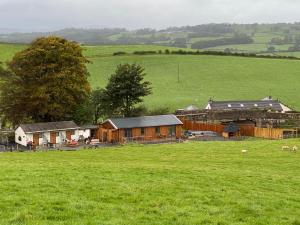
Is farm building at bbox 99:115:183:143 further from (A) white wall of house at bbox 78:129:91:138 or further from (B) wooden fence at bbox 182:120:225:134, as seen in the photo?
(B) wooden fence at bbox 182:120:225:134

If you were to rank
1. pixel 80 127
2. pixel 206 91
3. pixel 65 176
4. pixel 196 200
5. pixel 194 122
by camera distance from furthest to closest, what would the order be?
pixel 206 91 → pixel 194 122 → pixel 80 127 → pixel 65 176 → pixel 196 200

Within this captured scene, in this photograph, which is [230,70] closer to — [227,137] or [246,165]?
[227,137]

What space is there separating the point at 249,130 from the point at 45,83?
2594 cm

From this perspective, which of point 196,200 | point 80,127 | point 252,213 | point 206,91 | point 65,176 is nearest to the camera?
point 252,213

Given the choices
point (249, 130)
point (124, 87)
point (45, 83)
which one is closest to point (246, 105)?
point (249, 130)

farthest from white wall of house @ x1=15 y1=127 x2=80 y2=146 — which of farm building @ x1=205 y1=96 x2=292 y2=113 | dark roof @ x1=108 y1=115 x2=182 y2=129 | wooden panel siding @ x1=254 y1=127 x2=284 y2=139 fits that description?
farm building @ x1=205 y1=96 x2=292 y2=113

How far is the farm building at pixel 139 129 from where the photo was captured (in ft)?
193

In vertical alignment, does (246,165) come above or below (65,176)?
below

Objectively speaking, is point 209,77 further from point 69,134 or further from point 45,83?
point 69,134

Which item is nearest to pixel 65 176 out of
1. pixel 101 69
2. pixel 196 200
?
pixel 196 200

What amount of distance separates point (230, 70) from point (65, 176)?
324 feet

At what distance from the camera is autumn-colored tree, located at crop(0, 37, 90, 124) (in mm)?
58219

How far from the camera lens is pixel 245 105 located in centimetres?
8125

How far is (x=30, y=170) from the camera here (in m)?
22.6
